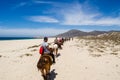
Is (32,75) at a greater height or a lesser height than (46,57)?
lesser

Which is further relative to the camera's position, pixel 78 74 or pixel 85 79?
pixel 78 74

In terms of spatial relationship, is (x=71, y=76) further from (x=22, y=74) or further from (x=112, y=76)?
(x=22, y=74)

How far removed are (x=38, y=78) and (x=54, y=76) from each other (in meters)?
1.15

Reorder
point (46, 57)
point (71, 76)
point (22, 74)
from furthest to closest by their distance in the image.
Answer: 1. point (22, 74)
2. point (71, 76)
3. point (46, 57)

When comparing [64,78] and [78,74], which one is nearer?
[64,78]

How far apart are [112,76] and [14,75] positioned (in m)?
7.06

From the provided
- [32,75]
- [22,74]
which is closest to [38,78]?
[32,75]

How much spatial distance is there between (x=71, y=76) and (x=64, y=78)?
0.64 meters

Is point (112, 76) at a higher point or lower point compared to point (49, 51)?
lower

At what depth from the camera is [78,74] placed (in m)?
10.8

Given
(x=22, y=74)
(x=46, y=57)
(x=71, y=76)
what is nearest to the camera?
(x=46, y=57)

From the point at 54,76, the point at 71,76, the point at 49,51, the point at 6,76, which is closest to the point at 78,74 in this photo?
the point at 71,76

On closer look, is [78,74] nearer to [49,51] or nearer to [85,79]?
[85,79]

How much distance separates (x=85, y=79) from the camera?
9766 mm
